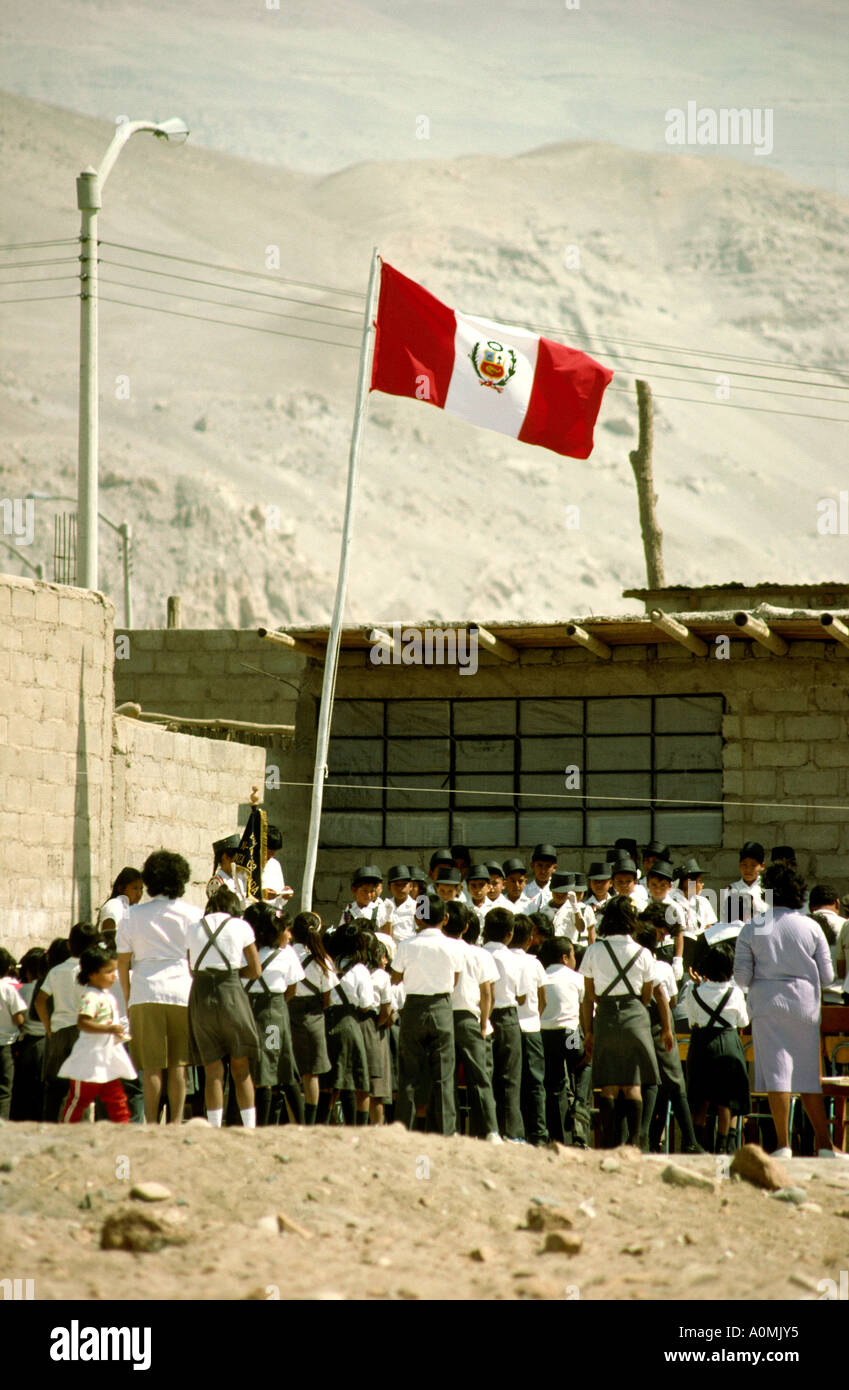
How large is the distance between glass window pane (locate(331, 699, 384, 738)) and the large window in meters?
0.01

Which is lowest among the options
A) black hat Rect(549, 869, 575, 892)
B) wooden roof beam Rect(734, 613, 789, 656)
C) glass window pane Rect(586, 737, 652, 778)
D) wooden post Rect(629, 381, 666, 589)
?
black hat Rect(549, 869, 575, 892)

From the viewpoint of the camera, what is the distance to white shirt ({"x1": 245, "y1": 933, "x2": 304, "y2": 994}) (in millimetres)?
9875

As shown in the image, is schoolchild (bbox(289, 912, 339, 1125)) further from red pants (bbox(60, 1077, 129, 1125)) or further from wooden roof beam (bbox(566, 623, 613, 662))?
wooden roof beam (bbox(566, 623, 613, 662))

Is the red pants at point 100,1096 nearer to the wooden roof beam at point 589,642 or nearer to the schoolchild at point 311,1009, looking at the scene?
the schoolchild at point 311,1009

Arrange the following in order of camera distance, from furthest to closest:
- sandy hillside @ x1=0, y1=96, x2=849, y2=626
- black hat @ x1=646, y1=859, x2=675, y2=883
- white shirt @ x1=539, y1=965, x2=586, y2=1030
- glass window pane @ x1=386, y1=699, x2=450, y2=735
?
sandy hillside @ x1=0, y1=96, x2=849, y2=626, glass window pane @ x1=386, y1=699, x2=450, y2=735, black hat @ x1=646, y1=859, x2=675, y2=883, white shirt @ x1=539, y1=965, x2=586, y2=1030

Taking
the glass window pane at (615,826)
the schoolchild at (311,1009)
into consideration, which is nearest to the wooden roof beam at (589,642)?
the glass window pane at (615,826)

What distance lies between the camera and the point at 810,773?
16141 millimetres

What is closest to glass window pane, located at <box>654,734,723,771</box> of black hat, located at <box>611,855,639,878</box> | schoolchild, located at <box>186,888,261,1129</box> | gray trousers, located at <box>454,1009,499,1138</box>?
black hat, located at <box>611,855,639,878</box>

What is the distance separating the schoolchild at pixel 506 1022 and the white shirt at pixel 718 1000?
3.39ft

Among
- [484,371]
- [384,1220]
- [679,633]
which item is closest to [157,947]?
[384,1220]

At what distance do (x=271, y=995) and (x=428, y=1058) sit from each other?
0.96 m

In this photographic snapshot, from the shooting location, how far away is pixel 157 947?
9.12 meters

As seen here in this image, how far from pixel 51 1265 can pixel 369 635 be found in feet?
37.1

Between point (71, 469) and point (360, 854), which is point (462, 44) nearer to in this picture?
point (71, 469)
